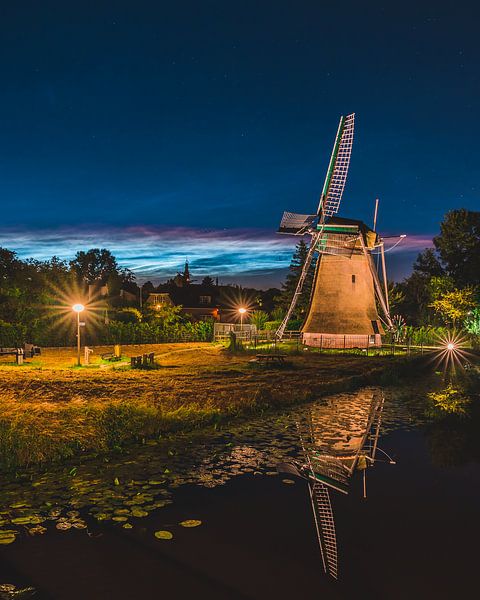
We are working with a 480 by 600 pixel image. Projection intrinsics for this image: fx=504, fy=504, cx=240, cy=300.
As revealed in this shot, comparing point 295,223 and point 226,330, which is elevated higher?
point 295,223

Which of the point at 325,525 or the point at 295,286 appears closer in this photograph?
the point at 325,525

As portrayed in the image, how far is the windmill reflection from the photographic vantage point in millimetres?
6673

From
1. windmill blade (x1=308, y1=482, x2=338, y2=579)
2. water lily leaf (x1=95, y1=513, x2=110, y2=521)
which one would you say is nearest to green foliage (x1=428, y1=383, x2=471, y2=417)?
windmill blade (x1=308, y1=482, x2=338, y2=579)

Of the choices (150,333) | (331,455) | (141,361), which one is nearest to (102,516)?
(331,455)

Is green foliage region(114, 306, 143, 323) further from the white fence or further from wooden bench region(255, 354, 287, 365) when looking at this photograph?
wooden bench region(255, 354, 287, 365)

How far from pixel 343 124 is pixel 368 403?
29.0 meters

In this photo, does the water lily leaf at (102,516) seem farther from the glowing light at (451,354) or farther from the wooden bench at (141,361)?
the glowing light at (451,354)

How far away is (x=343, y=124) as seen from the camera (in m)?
39.3

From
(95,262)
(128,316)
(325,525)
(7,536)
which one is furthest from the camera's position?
(95,262)

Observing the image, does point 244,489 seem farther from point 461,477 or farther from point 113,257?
point 113,257

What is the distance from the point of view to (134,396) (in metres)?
14.5

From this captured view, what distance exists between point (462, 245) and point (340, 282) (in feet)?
83.2

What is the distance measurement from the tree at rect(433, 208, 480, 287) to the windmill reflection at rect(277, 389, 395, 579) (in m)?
42.9

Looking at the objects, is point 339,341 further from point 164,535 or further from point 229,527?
point 164,535
